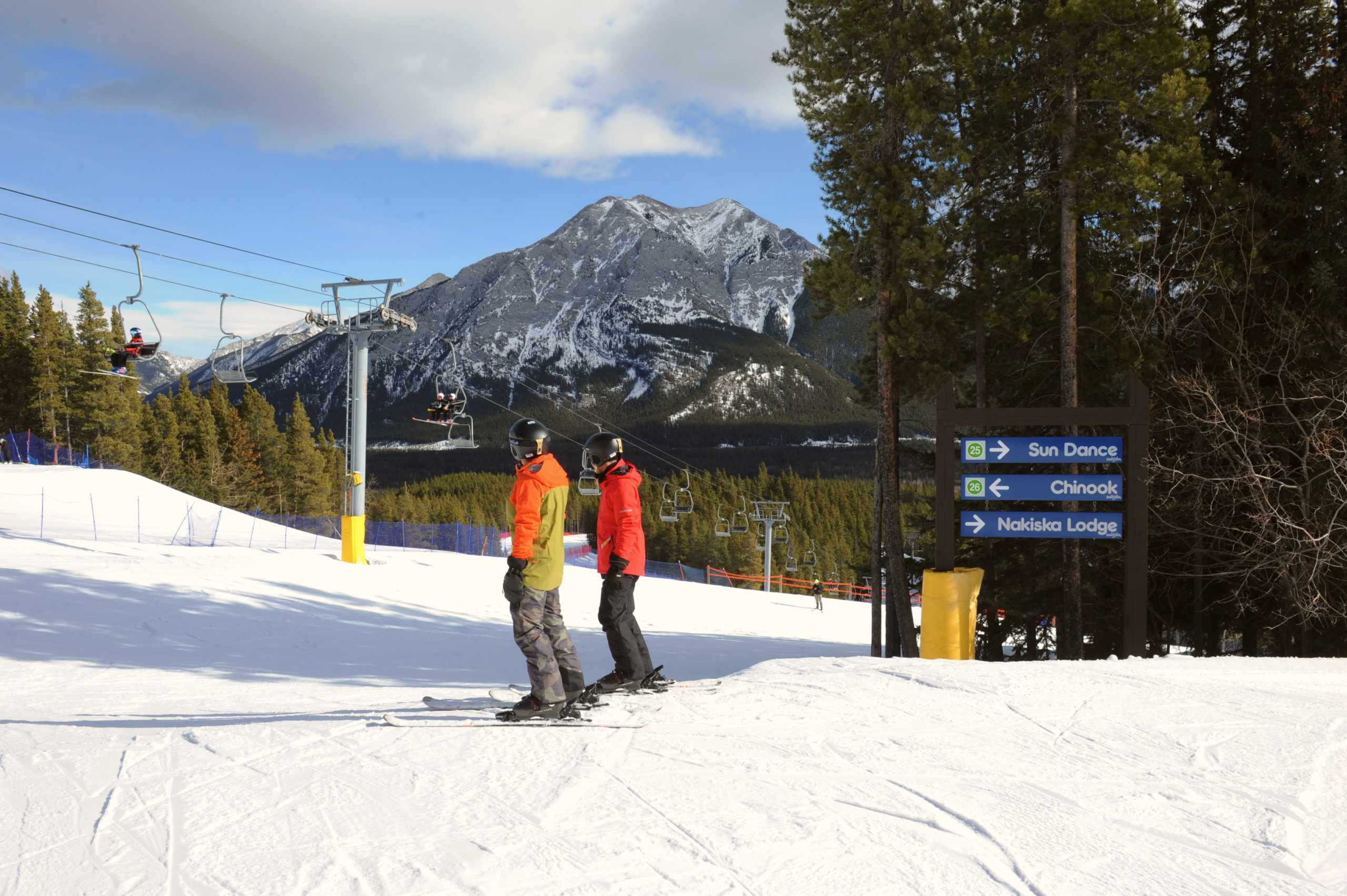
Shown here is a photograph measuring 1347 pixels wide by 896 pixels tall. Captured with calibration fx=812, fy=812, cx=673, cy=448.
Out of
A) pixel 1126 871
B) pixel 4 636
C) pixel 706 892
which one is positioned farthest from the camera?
pixel 4 636

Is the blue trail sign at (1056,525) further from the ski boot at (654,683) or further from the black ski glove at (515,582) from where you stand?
the black ski glove at (515,582)

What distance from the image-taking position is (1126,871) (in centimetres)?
341

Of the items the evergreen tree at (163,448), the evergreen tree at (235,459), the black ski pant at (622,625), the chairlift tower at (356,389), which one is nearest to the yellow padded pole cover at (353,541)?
the chairlift tower at (356,389)

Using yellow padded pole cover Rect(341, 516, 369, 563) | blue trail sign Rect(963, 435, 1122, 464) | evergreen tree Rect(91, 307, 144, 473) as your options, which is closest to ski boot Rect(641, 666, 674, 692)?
blue trail sign Rect(963, 435, 1122, 464)

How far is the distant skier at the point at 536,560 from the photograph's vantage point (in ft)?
18.8

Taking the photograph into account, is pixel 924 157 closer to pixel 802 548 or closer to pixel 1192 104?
pixel 1192 104

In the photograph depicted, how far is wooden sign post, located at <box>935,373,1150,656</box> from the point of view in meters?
10.1

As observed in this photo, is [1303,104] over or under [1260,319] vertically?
over

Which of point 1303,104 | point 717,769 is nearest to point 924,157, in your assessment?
point 1303,104

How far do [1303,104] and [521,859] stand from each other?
58.1 ft

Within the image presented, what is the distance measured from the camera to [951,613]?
1003 centimetres

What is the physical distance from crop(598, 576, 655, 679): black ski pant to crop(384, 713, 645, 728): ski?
3.76 feet

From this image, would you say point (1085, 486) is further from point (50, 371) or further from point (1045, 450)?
point (50, 371)

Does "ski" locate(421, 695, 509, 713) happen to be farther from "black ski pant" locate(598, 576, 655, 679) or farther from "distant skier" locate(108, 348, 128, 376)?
"distant skier" locate(108, 348, 128, 376)
